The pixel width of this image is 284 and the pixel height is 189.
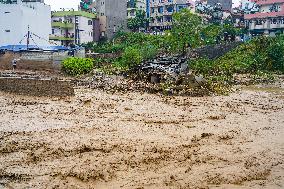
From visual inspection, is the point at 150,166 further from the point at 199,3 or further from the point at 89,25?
the point at 199,3

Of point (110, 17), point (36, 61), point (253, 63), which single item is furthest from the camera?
point (110, 17)

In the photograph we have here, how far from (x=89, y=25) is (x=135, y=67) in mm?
33270

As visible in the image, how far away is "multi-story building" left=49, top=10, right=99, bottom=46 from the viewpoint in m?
50.6

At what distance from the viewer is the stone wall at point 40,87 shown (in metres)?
13.2

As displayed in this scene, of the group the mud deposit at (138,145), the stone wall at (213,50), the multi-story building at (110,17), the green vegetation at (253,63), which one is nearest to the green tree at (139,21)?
the multi-story building at (110,17)

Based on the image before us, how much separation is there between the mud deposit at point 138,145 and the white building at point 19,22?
2890cm

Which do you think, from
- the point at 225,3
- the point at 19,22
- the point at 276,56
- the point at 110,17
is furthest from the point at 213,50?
the point at 225,3

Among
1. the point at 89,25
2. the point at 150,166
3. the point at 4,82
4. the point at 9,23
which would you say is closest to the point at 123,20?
the point at 89,25

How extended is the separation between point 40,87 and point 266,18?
46.4 m

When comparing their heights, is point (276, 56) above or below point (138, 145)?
above

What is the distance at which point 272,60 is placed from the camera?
98.9ft

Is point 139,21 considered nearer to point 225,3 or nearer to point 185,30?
point 225,3

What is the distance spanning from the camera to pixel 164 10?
56281 millimetres

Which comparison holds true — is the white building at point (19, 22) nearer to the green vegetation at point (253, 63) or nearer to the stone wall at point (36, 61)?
the stone wall at point (36, 61)
